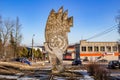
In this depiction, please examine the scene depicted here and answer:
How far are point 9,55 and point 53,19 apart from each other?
5704 centimetres

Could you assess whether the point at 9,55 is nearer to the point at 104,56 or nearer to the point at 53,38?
the point at 104,56

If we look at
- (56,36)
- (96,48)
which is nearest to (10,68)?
(56,36)

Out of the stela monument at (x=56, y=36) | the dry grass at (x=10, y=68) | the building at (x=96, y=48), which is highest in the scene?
the building at (x=96, y=48)

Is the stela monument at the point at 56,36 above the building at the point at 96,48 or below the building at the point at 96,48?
below

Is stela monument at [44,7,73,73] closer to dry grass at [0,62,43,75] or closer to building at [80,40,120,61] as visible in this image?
dry grass at [0,62,43,75]

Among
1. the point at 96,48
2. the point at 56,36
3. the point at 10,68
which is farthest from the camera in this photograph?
the point at 96,48

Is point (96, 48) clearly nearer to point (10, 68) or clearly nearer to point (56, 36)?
point (10, 68)

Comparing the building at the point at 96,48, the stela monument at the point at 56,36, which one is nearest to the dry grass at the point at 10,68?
the stela monument at the point at 56,36

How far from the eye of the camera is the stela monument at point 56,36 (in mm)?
28984

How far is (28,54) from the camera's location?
10494 cm

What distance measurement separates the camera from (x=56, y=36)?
95.6 ft

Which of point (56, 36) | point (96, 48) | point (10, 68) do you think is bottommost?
point (10, 68)

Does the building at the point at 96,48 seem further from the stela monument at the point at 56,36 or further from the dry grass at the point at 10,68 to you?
the stela monument at the point at 56,36

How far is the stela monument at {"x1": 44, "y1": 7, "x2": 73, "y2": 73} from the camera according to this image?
95.1 ft
